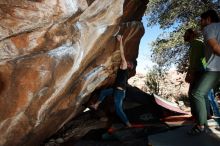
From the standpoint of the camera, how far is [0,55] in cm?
643

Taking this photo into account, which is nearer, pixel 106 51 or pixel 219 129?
pixel 219 129

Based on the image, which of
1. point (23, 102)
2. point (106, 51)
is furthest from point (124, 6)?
point (23, 102)

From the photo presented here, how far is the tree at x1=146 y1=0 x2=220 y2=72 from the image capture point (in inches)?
595

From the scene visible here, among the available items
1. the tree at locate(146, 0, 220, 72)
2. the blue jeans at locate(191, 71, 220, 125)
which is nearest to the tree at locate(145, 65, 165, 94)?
the tree at locate(146, 0, 220, 72)

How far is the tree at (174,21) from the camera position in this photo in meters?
15.1

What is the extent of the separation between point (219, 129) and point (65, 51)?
374 cm

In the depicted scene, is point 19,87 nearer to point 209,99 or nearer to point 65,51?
point 65,51

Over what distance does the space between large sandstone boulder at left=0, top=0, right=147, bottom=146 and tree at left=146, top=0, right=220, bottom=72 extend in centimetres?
706

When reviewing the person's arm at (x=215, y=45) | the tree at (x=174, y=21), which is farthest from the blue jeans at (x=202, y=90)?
the tree at (x=174, y=21)

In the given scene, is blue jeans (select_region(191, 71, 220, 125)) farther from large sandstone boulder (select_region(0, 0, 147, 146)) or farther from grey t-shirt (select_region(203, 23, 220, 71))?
large sandstone boulder (select_region(0, 0, 147, 146))

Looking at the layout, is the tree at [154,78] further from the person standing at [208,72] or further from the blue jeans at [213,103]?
the person standing at [208,72]

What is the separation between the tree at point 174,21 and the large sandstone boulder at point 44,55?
7059 mm

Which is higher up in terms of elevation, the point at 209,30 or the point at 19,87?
the point at 209,30

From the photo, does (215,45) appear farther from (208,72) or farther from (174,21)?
(174,21)
